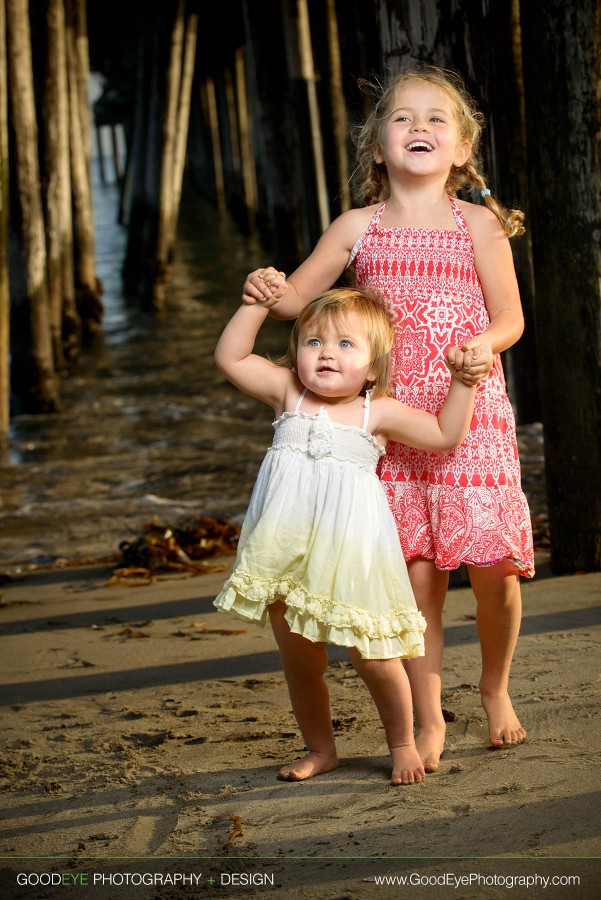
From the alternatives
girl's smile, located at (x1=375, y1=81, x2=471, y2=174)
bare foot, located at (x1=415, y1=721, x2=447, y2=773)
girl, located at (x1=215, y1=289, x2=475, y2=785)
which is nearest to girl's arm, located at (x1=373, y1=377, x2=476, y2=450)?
girl, located at (x1=215, y1=289, x2=475, y2=785)

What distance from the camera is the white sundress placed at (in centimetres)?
269

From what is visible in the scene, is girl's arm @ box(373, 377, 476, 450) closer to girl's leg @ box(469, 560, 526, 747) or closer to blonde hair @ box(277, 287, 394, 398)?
blonde hair @ box(277, 287, 394, 398)

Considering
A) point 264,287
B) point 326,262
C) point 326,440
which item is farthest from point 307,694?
point 326,262

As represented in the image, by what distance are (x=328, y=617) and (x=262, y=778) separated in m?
0.48

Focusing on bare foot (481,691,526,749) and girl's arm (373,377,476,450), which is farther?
A: bare foot (481,691,526,749)

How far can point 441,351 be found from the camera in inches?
116

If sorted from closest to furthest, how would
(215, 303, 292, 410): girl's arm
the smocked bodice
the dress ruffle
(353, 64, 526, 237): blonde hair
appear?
1. the dress ruffle
2. the smocked bodice
3. (215, 303, 292, 410): girl's arm
4. (353, 64, 526, 237): blonde hair

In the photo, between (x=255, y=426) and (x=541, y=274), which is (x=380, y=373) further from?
(x=255, y=426)

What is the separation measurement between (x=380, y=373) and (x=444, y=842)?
42.3 inches

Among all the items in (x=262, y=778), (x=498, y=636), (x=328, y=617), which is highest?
(x=328, y=617)

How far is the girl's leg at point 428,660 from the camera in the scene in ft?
9.68

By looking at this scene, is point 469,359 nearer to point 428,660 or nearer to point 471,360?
point 471,360

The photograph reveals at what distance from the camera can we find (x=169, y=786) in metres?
2.83

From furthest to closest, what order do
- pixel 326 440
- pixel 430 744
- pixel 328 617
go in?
pixel 430 744 < pixel 326 440 < pixel 328 617
